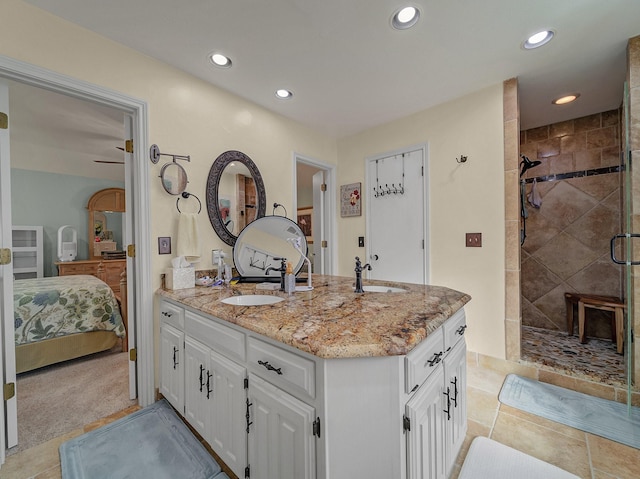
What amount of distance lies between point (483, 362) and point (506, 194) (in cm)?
150

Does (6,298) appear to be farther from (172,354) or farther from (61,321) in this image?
(61,321)

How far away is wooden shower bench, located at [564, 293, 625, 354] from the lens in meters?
2.25

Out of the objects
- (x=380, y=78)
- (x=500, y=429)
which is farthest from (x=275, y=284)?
(x=380, y=78)

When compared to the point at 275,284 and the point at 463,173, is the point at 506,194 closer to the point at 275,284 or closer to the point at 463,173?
the point at 463,173

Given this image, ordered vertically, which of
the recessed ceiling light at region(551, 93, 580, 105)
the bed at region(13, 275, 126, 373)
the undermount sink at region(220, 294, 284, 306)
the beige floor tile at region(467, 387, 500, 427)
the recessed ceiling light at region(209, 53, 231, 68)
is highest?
the recessed ceiling light at region(209, 53, 231, 68)

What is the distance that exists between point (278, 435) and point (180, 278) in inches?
50.2

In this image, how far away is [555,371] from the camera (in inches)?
79.5

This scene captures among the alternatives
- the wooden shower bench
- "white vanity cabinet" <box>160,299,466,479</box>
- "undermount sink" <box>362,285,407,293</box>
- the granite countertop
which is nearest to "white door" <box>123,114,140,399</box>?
the granite countertop

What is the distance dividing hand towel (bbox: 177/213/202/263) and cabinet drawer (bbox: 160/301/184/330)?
1.27 ft

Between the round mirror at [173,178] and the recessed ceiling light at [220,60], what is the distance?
2.67 feet

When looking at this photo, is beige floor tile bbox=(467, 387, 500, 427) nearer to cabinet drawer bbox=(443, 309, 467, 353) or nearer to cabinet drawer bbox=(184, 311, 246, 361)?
cabinet drawer bbox=(443, 309, 467, 353)

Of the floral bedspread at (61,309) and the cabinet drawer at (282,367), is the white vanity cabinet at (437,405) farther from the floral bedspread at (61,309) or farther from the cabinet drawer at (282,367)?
the floral bedspread at (61,309)

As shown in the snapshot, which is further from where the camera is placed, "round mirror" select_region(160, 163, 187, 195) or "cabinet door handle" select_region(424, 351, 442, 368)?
"round mirror" select_region(160, 163, 187, 195)

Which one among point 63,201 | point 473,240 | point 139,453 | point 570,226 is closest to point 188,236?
point 139,453
